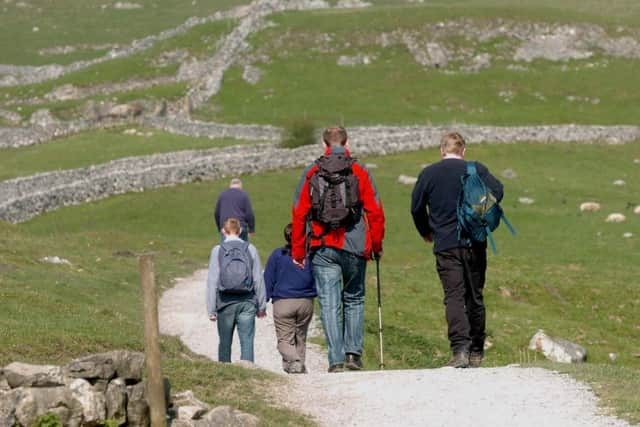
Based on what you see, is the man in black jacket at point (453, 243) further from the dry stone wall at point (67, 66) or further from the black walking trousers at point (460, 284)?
the dry stone wall at point (67, 66)

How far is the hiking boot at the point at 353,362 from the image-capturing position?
19312 millimetres

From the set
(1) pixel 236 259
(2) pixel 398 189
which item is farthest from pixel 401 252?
(1) pixel 236 259

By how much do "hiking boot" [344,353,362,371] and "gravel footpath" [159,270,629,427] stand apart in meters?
1.38

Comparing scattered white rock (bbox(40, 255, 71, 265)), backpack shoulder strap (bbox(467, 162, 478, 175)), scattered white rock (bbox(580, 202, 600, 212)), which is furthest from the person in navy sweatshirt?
scattered white rock (bbox(580, 202, 600, 212))

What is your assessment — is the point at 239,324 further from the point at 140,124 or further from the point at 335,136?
the point at 140,124

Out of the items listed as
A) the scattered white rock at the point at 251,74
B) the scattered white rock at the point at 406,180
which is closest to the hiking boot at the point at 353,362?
the scattered white rock at the point at 406,180

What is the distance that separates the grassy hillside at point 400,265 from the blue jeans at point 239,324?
1.90 m

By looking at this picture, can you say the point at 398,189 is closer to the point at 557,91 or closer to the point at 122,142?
the point at 122,142

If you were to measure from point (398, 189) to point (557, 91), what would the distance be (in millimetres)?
39543

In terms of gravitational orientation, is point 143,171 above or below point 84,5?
below

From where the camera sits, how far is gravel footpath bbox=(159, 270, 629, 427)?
1472 cm

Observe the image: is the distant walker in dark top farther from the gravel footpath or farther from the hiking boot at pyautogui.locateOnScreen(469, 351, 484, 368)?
the gravel footpath

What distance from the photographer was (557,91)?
307 ft

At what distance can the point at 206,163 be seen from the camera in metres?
62.4
